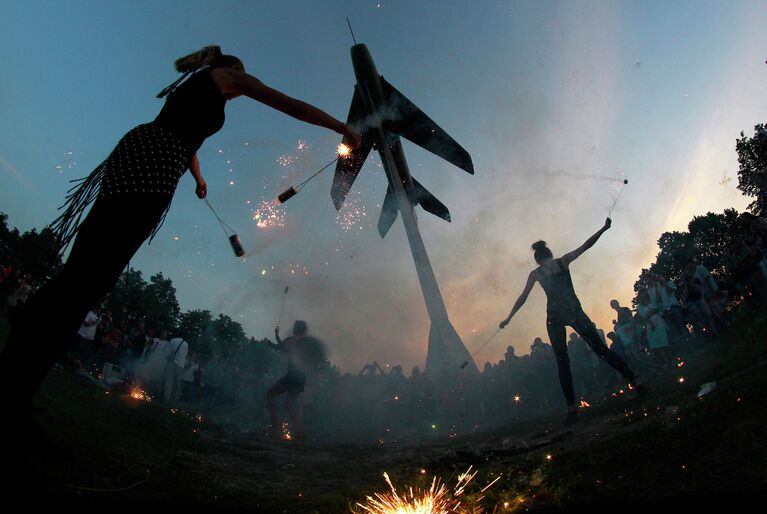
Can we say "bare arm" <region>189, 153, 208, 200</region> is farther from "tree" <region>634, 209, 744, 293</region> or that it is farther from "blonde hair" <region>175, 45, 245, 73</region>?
"tree" <region>634, 209, 744, 293</region>

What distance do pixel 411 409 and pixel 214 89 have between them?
1504 cm

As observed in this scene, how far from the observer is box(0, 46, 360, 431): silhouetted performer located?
6.17ft

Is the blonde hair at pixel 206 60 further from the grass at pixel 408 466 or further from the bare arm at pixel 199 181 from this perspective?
the grass at pixel 408 466

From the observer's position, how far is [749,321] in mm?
9500

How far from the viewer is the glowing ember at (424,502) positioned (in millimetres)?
2508

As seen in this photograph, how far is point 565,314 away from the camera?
6.15 meters

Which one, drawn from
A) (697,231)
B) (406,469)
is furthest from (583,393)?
(697,231)

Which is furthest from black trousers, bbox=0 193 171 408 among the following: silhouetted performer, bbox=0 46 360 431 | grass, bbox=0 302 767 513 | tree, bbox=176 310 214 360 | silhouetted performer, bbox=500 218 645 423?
tree, bbox=176 310 214 360

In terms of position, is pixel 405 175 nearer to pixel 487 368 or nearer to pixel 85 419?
pixel 487 368

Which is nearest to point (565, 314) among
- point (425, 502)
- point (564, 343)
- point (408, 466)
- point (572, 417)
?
point (564, 343)

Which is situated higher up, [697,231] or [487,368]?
[697,231]

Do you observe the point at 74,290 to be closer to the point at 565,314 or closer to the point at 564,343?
the point at 565,314

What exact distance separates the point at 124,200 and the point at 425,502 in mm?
2661

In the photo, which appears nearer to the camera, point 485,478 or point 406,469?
point 485,478
